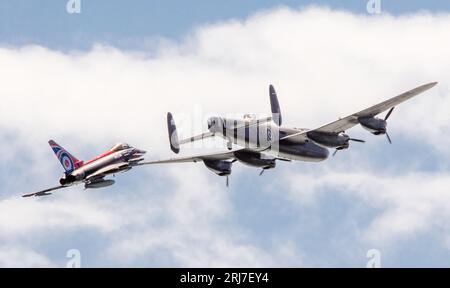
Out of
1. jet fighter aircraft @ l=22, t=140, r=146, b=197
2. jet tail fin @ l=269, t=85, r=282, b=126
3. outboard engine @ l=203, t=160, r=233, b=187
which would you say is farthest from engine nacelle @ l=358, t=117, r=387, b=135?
jet fighter aircraft @ l=22, t=140, r=146, b=197

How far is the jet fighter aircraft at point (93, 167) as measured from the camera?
4451 inches

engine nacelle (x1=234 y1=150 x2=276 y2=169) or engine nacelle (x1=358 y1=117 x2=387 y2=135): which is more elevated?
engine nacelle (x1=358 y1=117 x2=387 y2=135)

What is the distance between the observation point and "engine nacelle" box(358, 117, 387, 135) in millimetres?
98812

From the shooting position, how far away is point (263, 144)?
103312mm

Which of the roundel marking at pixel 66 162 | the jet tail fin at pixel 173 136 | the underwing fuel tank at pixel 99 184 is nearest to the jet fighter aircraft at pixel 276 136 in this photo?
the jet tail fin at pixel 173 136

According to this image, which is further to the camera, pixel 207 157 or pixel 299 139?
pixel 207 157

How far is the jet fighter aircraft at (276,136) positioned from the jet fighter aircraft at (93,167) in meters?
4.90

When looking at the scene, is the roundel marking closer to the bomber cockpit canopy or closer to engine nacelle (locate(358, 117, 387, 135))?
the bomber cockpit canopy

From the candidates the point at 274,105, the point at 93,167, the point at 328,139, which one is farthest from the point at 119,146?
the point at 328,139
